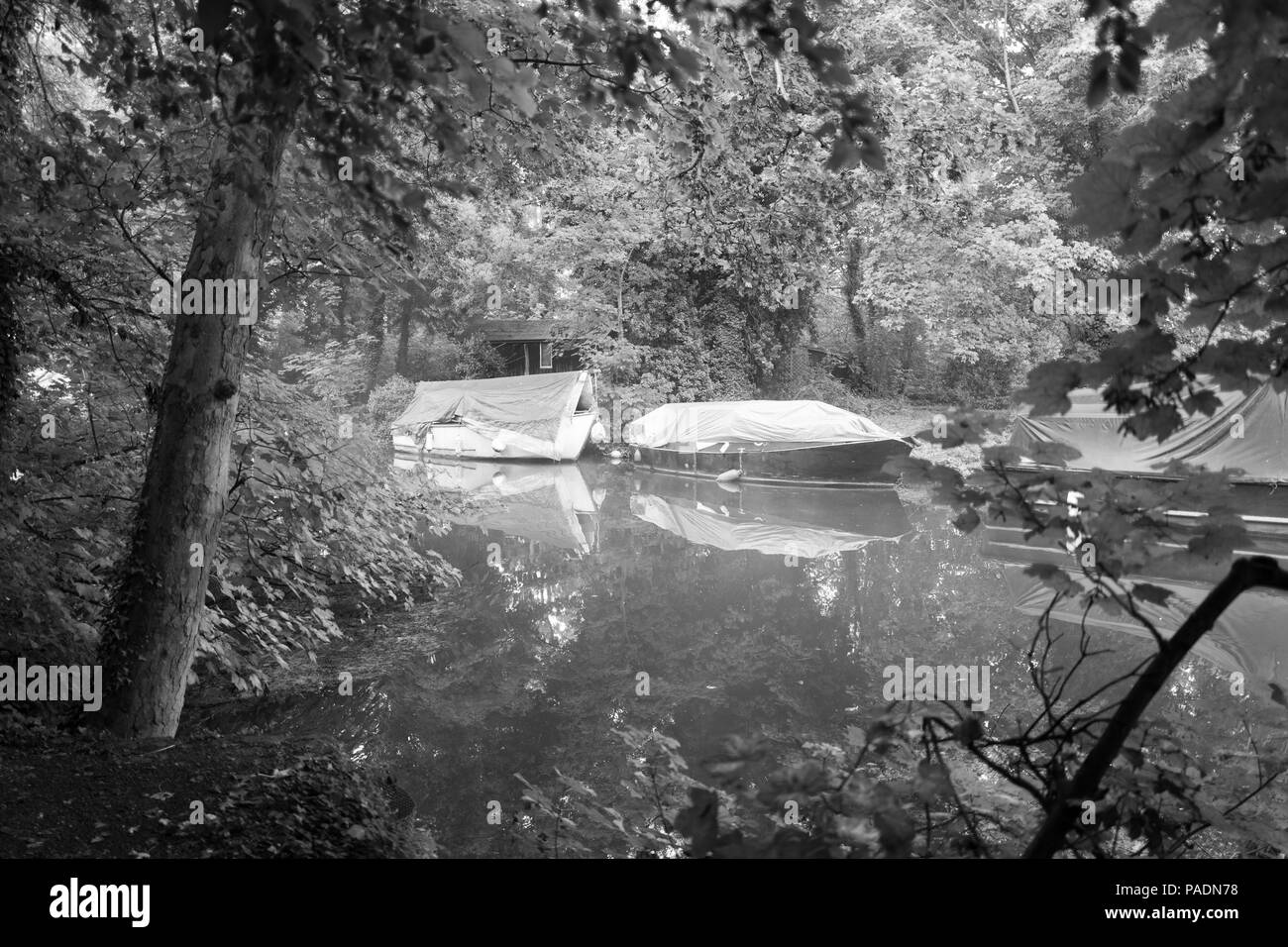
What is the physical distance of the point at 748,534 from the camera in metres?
14.2

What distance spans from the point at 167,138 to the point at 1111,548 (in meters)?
5.02

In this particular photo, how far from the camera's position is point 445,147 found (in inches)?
85.0

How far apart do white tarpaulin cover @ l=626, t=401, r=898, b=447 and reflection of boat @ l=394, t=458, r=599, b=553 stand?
122 inches

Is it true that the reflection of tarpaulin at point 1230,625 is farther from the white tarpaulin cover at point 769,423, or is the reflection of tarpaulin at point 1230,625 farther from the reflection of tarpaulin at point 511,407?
the reflection of tarpaulin at point 511,407

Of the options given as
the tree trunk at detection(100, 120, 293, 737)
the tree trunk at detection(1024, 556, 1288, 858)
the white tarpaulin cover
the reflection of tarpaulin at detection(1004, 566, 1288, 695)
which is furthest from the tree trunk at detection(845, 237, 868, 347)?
the tree trunk at detection(1024, 556, 1288, 858)

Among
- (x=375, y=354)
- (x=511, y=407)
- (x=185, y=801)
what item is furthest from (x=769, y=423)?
(x=375, y=354)

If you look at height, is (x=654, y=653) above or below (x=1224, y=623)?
below

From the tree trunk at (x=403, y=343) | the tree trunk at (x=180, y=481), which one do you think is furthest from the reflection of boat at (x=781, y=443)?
the tree trunk at (x=403, y=343)

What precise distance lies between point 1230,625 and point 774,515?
8449 mm

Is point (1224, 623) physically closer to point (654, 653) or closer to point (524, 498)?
point (654, 653)

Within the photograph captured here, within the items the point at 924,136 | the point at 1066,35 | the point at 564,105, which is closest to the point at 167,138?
the point at 564,105

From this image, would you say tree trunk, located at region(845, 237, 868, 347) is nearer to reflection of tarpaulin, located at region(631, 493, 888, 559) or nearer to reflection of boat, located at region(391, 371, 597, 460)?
reflection of boat, located at region(391, 371, 597, 460)

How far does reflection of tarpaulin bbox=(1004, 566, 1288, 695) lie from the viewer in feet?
23.5

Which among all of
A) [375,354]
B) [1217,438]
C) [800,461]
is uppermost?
[375,354]
